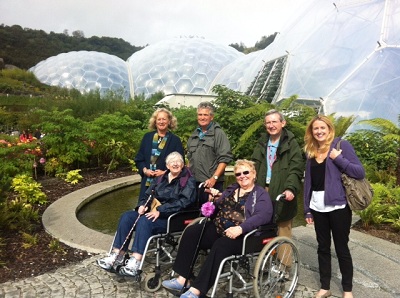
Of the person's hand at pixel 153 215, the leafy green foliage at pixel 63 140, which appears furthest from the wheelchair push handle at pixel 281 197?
the leafy green foliage at pixel 63 140

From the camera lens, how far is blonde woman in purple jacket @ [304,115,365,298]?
9.95 ft

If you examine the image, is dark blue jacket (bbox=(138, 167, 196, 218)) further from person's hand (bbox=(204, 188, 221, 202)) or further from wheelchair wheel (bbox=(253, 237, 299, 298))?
wheelchair wheel (bbox=(253, 237, 299, 298))

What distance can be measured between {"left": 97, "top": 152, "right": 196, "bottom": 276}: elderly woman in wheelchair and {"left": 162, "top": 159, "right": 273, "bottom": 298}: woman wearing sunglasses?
35cm

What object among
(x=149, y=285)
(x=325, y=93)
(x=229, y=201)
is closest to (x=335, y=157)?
(x=229, y=201)

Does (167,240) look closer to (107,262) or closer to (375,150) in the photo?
(107,262)

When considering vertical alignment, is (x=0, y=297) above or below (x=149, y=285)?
below

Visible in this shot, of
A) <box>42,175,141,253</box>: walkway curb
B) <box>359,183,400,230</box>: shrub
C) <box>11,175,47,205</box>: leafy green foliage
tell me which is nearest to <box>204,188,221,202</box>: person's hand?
<box>42,175,141,253</box>: walkway curb

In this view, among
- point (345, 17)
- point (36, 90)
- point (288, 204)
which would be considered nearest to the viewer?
point (288, 204)

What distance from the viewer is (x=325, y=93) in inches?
466

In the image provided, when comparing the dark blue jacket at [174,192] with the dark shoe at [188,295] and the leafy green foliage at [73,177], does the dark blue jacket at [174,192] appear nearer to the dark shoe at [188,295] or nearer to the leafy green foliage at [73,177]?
the dark shoe at [188,295]

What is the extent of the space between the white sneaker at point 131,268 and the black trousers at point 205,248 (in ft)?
1.23

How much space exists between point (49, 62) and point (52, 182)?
25.1 meters

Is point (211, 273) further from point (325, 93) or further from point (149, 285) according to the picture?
point (325, 93)

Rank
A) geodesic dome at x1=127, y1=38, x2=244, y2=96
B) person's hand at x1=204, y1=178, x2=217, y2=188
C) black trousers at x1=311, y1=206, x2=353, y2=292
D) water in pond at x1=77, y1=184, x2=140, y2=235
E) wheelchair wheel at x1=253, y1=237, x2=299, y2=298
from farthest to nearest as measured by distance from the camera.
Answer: geodesic dome at x1=127, y1=38, x2=244, y2=96
water in pond at x1=77, y1=184, x2=140, y2=235
person's hand at x1=204, y1=178, x2=217, y2=188
black trousers at x1=311, y1=206, x2=353, y2=292
wheelchair wheel at x1=253, y1=237, x2=299, y2=298
